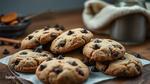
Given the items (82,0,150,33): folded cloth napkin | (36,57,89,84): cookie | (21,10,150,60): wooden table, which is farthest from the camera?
(21,10,150,60): wooden table

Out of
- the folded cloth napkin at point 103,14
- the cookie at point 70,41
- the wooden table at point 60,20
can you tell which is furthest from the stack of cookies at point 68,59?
the wooden table at point 60,20

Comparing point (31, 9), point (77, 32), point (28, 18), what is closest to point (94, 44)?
point (77, 32)

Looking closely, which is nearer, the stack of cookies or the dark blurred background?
the stack of cookies

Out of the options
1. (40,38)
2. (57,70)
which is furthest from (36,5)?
(57,70)

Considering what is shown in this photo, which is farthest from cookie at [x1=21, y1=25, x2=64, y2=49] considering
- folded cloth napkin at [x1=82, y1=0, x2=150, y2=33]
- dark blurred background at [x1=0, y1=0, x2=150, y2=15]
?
dark blurred background at [x1=0, y1=0, x2=150, y2=15]

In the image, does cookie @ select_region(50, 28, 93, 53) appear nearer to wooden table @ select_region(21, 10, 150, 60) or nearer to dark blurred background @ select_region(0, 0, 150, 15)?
wooden table @ select_region(21, 10, 150, 60)

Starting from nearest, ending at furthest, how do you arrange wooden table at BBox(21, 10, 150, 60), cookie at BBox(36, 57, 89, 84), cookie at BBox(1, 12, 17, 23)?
cookie at BBox(36, 57, 89, 84) → cookie at BBox(1, 12, 17, 23) → wooden table at BBox(21, 10, 150, 60)

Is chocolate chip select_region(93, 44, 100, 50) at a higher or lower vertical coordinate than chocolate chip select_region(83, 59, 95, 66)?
higher

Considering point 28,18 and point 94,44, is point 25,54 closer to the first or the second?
point 94,44
